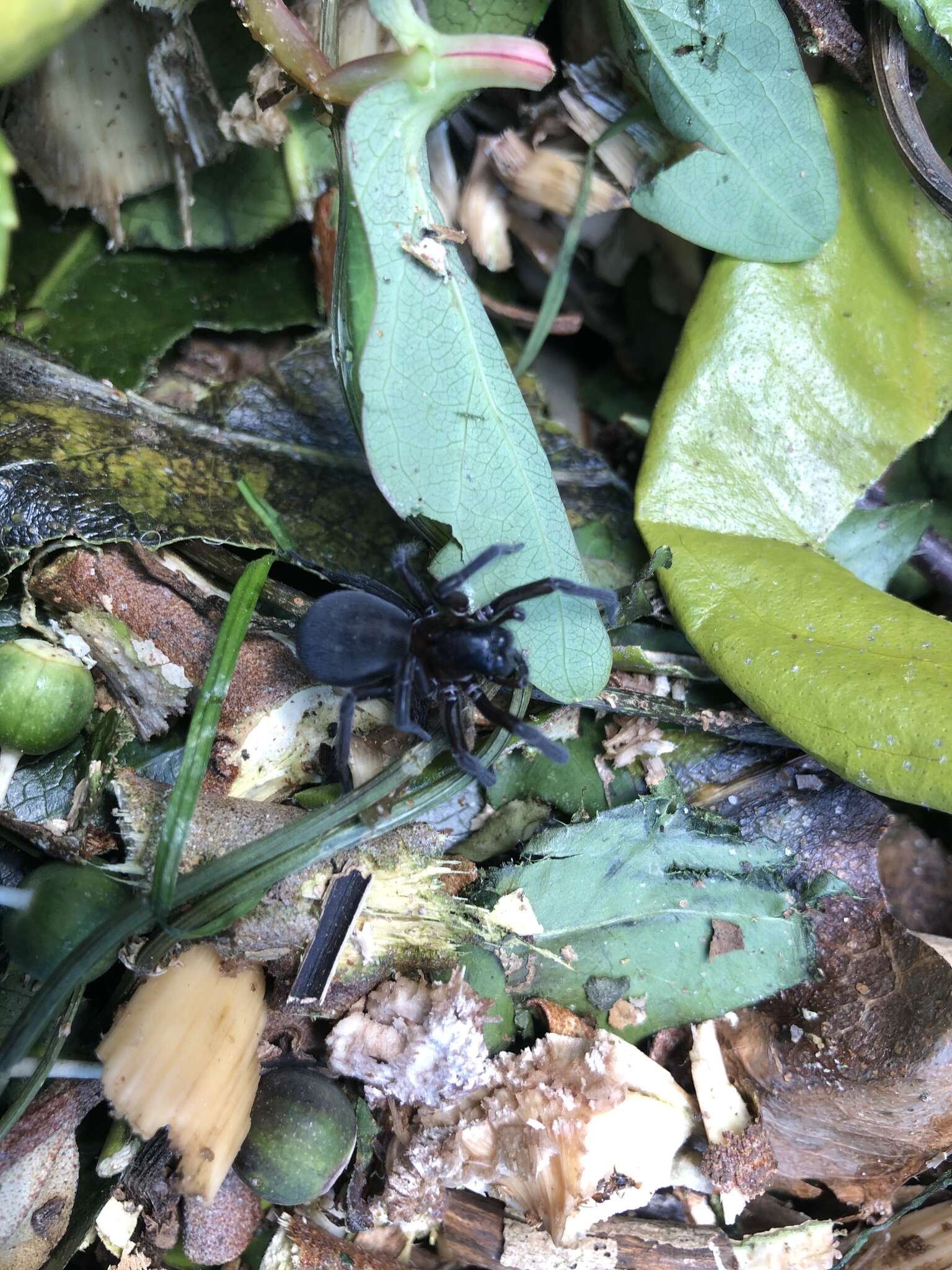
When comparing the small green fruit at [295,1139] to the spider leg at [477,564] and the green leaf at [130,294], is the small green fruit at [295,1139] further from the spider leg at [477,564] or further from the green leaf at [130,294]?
the green leaf at [130,294]

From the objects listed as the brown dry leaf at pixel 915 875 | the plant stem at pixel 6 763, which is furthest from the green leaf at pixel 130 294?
the brown dry leaf at pixel 915 875

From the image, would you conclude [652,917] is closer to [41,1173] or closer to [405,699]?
[405,699]

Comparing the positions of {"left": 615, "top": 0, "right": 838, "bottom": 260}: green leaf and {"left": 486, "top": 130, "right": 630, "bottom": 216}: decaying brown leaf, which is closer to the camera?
{"left": 615, "top": 0, "right": 838, "bottom": 260}: green leaf

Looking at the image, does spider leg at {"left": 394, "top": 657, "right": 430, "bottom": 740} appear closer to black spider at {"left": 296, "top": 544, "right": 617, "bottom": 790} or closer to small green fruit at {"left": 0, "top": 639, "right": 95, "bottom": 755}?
black spider at {"left": 296, "top": 544, "right": 617, "bottom": 790}

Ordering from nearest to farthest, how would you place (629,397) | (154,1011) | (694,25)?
(154,1011), (694,25), (629,397)

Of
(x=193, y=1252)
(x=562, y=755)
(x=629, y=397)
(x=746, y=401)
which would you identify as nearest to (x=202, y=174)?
(x=629, y=397)

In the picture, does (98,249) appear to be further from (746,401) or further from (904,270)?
(904,270)

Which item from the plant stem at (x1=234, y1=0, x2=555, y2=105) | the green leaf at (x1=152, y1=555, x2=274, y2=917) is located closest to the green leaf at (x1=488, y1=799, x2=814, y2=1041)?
the green leaf at (x1=152, y1=555, x2=274, y2=917)
